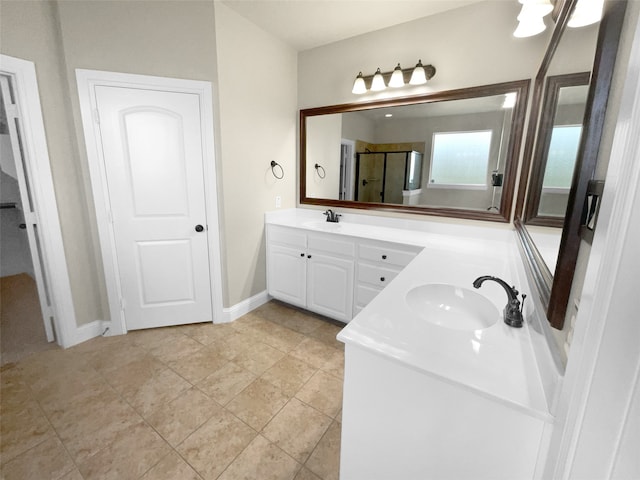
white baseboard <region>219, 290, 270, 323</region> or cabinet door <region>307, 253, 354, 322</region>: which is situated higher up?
cabinet door <region>307, 253, 354, 322</region>

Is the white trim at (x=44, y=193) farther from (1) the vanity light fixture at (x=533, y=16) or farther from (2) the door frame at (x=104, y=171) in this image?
(1) the vanity light fixture at (x=533, y=16)

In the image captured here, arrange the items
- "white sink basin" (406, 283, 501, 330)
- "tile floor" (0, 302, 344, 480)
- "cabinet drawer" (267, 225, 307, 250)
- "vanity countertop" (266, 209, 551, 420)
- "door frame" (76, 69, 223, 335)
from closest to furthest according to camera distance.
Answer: "vanity countertop" (266, 209, 551, 420)
"white sink basin" (406, 283, 501, 330)
"tile floor" (0, 302, 344, 480)
"door frame" (76, 69, 223, 335)
"cabinet drawer" (267, 225, 307, 250)

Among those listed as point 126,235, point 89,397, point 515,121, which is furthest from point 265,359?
point 515,121

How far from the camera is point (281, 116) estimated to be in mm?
2855

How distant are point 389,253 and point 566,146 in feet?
4.50

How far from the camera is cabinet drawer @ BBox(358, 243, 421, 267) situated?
6.84 ft

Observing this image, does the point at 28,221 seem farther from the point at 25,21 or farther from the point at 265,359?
the point at 265,359

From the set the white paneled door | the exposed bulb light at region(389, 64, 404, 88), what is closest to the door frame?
the white paneled door

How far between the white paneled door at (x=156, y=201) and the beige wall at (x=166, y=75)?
16 centimetres

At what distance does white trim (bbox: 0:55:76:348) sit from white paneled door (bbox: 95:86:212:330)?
1.08 feet

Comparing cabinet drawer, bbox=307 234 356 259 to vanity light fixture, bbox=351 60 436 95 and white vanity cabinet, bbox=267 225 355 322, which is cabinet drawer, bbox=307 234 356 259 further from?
vanity light fixture, bbox=351 60 436 95

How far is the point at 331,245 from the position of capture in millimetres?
2457

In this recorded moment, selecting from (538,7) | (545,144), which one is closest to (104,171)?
(545,144)

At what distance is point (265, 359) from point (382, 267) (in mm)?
1133
